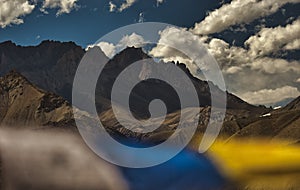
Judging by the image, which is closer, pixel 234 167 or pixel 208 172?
pixel 208 172

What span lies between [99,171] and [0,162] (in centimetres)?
1285

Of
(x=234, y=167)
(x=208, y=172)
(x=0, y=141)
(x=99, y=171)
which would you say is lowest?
(x=234, y=167)

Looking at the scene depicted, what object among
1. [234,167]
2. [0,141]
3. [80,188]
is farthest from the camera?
[234,167]

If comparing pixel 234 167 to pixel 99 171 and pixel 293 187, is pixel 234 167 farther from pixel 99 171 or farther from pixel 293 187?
pixel 99 171

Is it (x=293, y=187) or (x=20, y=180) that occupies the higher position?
(x=20, y=180)

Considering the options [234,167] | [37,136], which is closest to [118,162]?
[37,136]

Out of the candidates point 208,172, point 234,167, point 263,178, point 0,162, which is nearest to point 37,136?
point 0,162

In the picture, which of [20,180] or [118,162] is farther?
[118,162]

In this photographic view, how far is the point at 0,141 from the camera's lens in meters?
65.9

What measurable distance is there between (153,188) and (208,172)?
1765cm

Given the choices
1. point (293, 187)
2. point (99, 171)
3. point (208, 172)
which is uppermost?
point (99, 171)

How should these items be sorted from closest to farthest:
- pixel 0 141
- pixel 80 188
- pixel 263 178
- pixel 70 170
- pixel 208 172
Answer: pixel 80 188 < pixel 70 170 < pixel 0 141 < pixel 208 172 < pixel 263 178

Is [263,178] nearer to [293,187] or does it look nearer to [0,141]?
[293,187]

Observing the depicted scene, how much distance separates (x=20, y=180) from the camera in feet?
180
